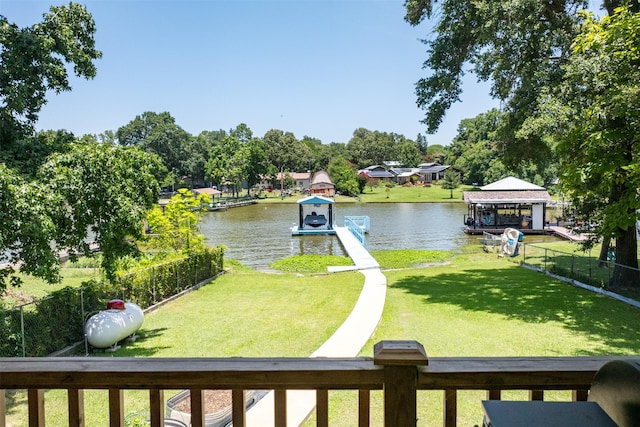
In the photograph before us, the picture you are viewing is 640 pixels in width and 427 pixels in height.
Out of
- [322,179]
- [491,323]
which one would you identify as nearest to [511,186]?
[491,323]

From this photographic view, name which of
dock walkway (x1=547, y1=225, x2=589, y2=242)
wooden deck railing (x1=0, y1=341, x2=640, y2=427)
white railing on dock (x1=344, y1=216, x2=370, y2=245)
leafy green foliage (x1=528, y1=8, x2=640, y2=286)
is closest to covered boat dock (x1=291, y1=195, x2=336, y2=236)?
white railing on dock (x1=344, y1=216, x2=370, y2=245)

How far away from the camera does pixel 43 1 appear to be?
318 inches

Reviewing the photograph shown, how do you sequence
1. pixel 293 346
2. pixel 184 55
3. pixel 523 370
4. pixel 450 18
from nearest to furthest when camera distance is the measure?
pixel 523 370
pixel 293 346
pixel 184 55
pixel 450 18

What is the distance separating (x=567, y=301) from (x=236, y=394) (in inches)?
493

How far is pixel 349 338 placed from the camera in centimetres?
923

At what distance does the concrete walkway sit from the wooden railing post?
1972mm

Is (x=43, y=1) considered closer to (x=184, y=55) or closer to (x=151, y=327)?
(x=184, y=55)

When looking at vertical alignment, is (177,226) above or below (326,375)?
below

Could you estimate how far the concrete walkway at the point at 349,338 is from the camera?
5.78 m

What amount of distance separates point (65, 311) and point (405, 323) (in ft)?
23.1

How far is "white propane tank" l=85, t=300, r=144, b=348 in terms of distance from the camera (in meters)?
8.92

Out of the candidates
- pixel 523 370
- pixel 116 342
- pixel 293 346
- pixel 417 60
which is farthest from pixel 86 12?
pixel 523 370

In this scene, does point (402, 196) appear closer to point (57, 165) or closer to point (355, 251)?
point (355, 251)

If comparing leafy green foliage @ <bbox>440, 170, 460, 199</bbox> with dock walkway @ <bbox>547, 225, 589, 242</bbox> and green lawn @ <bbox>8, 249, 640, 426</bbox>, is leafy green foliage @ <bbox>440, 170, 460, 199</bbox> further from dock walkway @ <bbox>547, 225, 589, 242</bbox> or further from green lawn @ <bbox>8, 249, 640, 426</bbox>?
green lawn @ <bbox>8, 249, 640, 426</bbox>
